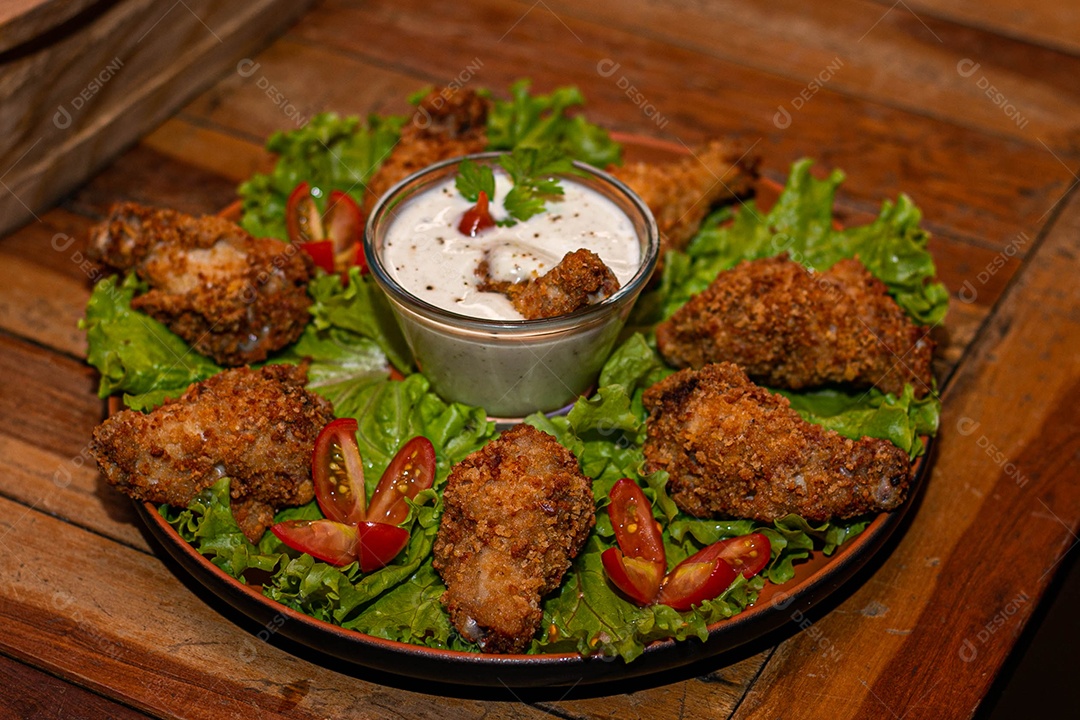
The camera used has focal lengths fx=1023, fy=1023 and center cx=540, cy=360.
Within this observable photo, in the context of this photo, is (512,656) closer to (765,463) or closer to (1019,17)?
(765,463)

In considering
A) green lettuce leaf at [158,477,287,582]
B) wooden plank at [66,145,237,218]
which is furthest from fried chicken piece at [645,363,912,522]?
wooden plank at [66,145,237,218]

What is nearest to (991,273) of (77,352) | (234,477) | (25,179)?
(234,477)

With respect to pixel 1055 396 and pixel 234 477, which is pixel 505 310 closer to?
pixel 234 477

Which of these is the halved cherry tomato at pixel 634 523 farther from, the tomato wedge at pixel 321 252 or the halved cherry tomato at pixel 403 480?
the tomato wedge at pixel 321 252

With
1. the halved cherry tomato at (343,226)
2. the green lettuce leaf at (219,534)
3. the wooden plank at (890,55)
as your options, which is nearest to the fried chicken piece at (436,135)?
the halved cherry tomato at (343,226)

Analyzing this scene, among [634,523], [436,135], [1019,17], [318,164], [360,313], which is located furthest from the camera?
[1019,17]

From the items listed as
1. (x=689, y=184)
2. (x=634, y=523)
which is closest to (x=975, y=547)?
(x=634, y=523)

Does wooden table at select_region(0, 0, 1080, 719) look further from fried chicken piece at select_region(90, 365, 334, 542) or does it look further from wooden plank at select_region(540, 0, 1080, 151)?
fried chicken piece at select_region(90, 365, 334, 542)
